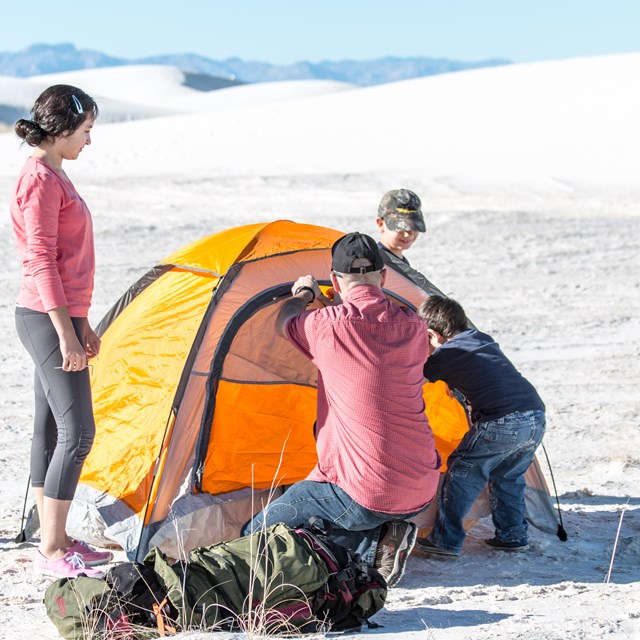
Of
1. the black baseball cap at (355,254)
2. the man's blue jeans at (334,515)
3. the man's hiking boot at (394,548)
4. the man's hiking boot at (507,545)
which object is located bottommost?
the man's hiking boot at (507,545)

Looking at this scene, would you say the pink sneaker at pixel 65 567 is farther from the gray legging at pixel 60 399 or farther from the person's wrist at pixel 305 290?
the person's wrist at pixel 305 290

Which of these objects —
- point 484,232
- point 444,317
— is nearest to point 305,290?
point 444,317

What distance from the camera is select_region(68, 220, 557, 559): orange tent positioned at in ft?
16.0

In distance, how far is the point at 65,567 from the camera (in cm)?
445

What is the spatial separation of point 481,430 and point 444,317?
0.59 m

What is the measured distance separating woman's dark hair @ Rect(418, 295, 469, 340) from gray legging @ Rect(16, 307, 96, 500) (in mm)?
1712

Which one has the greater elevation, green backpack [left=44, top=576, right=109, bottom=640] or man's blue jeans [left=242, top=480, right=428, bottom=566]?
man's blue jeans [left=242, top=480, right=428, bottom=566]

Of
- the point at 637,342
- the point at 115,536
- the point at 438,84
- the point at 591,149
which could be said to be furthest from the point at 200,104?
the point at 115,536

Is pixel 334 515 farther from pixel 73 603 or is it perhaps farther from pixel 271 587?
pixel 73 603

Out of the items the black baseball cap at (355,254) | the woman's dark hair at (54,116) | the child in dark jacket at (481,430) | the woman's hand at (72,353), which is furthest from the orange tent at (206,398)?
the woman's dark hair at (54,116)

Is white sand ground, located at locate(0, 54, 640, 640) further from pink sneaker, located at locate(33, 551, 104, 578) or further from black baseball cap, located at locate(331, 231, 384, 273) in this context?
black baseball cap, located at locate(331, 231, 384, 273)

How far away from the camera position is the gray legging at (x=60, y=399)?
4277 millimetres

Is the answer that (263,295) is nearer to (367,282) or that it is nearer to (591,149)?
(367,282)

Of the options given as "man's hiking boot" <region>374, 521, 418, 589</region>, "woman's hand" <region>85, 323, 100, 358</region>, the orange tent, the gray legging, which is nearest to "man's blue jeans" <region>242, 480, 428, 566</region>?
"man's hiking boot" <region>374, 521, 418, 589</region>
